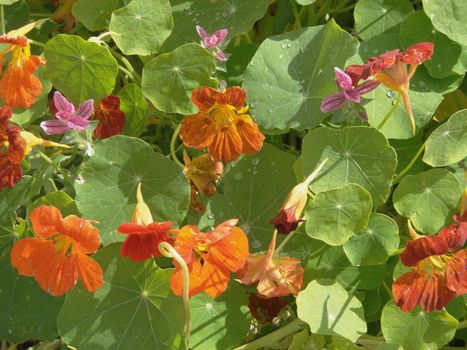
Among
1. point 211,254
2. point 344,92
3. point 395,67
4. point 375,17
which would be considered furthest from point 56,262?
point 375,17

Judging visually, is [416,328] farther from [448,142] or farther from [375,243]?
[448,142]

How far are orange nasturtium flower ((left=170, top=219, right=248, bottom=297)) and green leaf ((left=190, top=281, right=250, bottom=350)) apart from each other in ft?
0.61

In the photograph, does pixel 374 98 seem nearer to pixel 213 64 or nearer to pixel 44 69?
pixel 213 64

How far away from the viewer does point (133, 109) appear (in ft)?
5.74

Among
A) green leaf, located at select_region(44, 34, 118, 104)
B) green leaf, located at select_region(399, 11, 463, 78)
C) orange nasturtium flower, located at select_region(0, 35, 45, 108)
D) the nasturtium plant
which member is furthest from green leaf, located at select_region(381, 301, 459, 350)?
orange nasturtium flower, located at select_region(0, 35, 45, 108)

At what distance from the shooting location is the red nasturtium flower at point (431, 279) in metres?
1.36

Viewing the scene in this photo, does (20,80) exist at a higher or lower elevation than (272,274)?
higher

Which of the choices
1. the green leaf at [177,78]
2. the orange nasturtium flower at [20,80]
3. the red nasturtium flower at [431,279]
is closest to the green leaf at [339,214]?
the red nasturtium flower at [431,279]

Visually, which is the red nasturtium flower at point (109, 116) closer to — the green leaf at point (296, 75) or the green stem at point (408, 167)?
the green leaf at point (296, 75)

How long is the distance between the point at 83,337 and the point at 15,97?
522mm

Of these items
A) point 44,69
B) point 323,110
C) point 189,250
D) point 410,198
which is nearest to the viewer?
Result: point 189,250

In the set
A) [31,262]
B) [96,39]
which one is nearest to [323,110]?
[96,39]

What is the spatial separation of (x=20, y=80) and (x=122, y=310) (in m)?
0.53

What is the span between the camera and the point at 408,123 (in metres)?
1.63
